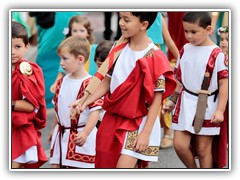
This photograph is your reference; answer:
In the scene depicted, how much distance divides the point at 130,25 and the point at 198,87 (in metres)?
0.82

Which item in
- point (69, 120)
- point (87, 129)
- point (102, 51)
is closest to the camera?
point (87, 129)

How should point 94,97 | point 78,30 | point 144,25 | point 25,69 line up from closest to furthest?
point 144,25 < point 94,97 < point 25,69 < point 78,30

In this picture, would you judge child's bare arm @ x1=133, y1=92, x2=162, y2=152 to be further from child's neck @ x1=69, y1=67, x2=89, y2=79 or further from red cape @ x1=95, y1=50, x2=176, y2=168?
child's neck @ x1=69, y1=67, x2=89, y2=79

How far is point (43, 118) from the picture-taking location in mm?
5715

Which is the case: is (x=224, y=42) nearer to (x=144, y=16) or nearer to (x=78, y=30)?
(x=144, y=16)

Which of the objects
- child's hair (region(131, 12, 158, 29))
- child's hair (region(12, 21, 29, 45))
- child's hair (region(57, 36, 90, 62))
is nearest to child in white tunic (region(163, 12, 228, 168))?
child's hair (region(131, 12, 158, 29))

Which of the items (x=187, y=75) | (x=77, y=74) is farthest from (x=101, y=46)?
(x=187, y=75)

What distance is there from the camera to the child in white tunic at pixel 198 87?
5523 millimetres

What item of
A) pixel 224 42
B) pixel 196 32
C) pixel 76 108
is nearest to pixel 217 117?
pixel 196 32

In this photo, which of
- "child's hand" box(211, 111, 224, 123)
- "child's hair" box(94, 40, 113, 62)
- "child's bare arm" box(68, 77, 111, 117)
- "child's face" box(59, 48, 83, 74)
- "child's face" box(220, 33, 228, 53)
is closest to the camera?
"child's bare arm" box(68, 77, 111, 117)

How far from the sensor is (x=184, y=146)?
570 cm

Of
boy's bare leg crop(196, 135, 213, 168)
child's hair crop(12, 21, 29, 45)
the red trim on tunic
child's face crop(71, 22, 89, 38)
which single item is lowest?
boy's bare leg crop(196, 135, 213, 168)

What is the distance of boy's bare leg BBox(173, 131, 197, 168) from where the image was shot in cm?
570
